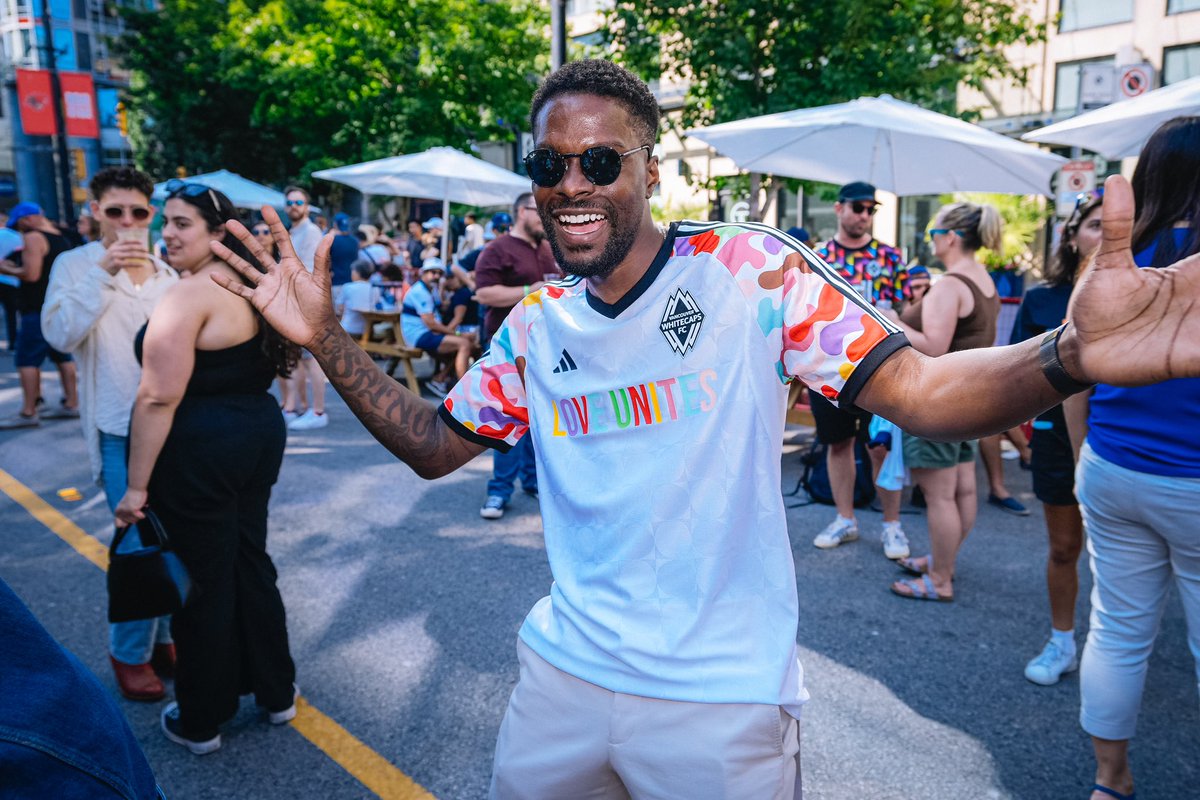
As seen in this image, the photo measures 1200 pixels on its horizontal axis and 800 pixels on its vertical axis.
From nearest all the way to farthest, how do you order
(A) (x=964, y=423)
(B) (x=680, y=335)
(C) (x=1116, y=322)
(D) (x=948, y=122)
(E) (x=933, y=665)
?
(C) (x=1116, y=322), (A) (x=964, y=423), (B) (x=680, y=335), (E) (x=933, y=665), (D) (x=948, y=122)

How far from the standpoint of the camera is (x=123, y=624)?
11.9ft

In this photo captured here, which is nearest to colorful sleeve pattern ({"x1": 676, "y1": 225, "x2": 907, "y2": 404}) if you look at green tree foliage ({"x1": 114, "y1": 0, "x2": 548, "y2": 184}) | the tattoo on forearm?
the tattoo on forearm

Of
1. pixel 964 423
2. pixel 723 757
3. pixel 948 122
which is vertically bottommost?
pixel 723 757

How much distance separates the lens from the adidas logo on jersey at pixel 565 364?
1.82 meters

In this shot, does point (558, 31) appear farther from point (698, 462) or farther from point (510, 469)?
point (698, 462)

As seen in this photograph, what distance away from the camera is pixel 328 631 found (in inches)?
167

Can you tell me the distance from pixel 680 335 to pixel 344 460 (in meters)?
6.21

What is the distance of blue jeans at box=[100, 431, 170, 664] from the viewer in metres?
3.62

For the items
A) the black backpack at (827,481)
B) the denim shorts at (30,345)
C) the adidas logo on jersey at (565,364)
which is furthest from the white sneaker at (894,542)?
the denim shorts at (30,345)

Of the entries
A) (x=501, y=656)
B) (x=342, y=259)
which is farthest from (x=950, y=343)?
(x=342, y=259)

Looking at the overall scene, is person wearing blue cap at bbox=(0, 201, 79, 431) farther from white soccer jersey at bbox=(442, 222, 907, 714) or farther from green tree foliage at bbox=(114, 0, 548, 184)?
green tree foliage at bbox=(114, 0, 548, 184)

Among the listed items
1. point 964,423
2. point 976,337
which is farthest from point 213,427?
point 976,337

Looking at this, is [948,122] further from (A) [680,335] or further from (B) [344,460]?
(A) [680,335]

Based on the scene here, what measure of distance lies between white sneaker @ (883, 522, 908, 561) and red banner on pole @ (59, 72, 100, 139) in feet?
81.5
